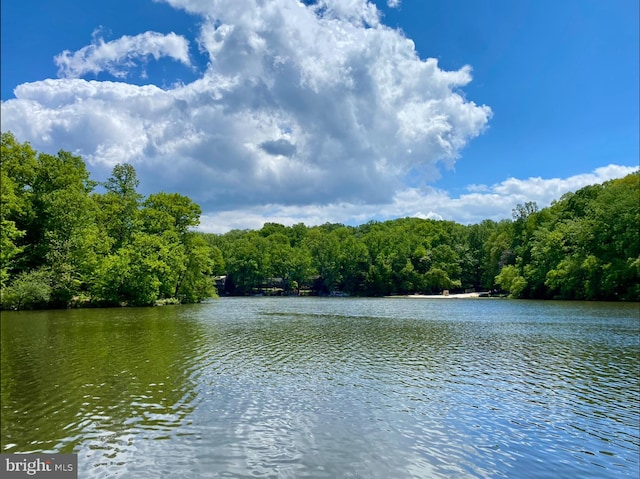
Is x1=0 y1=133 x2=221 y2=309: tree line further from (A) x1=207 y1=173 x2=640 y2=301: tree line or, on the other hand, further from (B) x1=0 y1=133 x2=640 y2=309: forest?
(A) x1=207 y1=173 x2=640 y2=301: tree line

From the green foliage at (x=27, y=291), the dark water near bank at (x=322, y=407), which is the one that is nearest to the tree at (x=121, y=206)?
the green foliage at (x=27, y=291)

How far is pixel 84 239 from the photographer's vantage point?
4888 centimetres

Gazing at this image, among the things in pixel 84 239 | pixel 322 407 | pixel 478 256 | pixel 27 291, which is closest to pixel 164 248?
pixel 84 239

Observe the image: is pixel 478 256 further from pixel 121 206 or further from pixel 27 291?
pixel 27 291

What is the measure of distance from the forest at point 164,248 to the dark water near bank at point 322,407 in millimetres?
24648

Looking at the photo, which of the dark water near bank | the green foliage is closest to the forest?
the green foliage

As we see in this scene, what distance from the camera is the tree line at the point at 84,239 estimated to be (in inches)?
1661

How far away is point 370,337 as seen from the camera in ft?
90.6

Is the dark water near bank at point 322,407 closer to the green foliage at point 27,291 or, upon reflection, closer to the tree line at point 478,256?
the green foliage at point 27,291

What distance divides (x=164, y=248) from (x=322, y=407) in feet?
157

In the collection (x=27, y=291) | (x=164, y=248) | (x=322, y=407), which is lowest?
(x=322, y=407)

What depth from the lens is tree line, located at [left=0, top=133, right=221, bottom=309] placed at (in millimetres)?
42188

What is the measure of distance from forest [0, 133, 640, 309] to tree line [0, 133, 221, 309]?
128mm

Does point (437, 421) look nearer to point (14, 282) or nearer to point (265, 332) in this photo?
point (265, 332)
